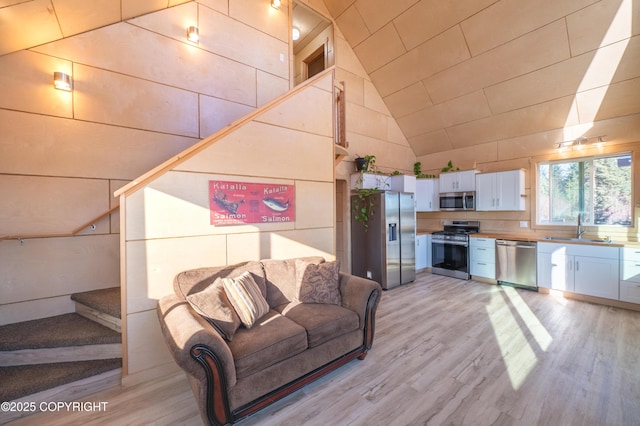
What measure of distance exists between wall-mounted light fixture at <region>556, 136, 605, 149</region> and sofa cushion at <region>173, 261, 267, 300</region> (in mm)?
5621

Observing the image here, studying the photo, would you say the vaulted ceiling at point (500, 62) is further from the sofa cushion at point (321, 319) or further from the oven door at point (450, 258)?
the sofa cushion at point (321, 319)

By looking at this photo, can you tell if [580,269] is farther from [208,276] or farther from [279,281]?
[208,276]

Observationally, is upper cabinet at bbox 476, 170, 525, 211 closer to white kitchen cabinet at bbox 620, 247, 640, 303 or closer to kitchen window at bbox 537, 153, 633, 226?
kitchen window at bbox 537, 153, 633, 226

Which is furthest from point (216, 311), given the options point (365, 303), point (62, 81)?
point (62, 81)

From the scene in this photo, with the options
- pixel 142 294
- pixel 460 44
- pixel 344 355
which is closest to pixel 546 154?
pixel 460 44

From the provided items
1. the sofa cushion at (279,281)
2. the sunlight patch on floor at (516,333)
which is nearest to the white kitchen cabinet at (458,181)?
the sunlight patch on floor at (516,333)

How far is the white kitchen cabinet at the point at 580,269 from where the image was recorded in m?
3.70

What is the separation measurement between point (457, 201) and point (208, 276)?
528cm

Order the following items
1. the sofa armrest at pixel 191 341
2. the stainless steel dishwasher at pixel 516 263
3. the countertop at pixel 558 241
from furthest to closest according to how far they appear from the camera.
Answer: the stainless steel dishwasher at pixel 516 263 → the countertop at pixel 558 241 → the sofa armrest at pixel 191 341

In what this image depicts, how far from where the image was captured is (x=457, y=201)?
555 centimetres

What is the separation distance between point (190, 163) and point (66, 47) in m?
1.91

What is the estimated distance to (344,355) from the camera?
2.36 m

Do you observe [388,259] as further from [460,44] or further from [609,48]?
[609,48]

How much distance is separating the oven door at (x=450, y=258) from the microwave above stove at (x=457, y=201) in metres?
0.78
